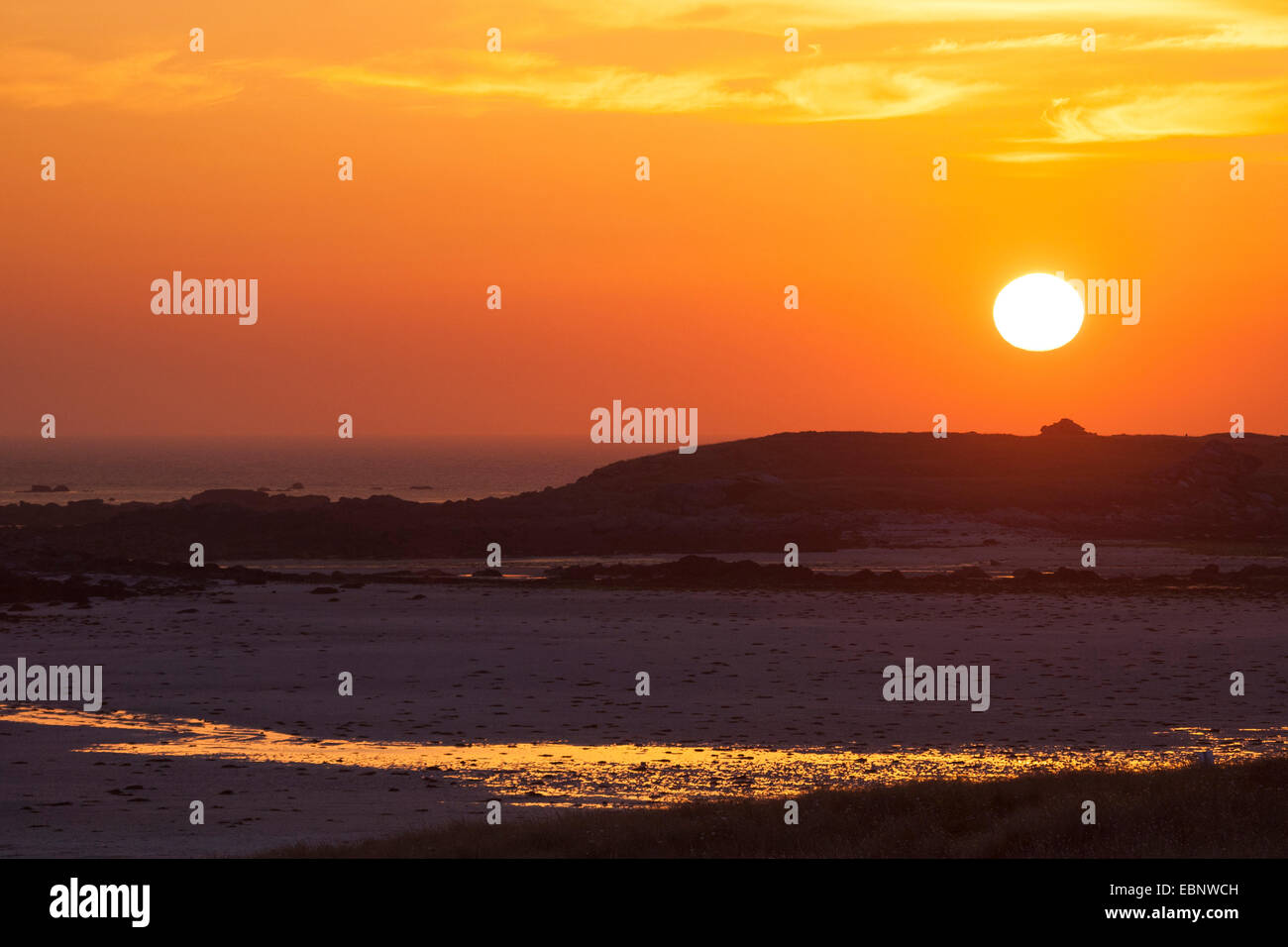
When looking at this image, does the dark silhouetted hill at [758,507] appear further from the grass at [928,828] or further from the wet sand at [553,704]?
the grass at [928,828]

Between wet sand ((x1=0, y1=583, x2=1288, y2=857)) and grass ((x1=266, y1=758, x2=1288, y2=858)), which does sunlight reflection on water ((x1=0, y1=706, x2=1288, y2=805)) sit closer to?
wet sand ((x1=0, y1=583, x2=1288, y2=857))

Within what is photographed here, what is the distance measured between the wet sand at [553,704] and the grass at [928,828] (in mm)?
2210

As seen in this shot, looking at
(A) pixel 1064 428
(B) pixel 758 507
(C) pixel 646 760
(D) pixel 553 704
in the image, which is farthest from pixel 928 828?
(A) pixel 1064 428

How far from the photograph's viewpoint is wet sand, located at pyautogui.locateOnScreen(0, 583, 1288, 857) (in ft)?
61.0

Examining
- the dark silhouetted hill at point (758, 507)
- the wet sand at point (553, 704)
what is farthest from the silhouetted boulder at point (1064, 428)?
the wet sand at point (553, 704)

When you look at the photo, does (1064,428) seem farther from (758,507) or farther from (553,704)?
(553,704)

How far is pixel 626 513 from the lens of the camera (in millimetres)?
69562

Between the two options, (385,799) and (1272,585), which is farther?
(1272,585)

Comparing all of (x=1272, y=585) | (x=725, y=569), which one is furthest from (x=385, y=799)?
(x=1272, y=585)

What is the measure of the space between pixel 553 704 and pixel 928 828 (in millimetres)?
12107

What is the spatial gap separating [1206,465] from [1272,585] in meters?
43.9

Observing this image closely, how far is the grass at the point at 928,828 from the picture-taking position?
46.7 ft
